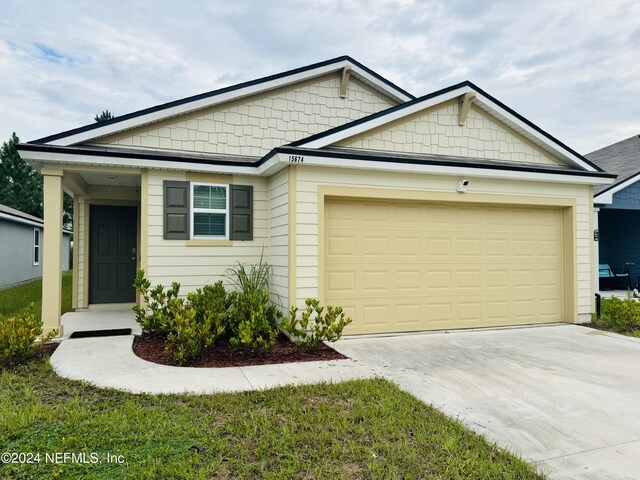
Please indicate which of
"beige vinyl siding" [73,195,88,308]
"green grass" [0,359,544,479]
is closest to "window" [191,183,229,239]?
"beige vinyl siding" [73,195,88,308]

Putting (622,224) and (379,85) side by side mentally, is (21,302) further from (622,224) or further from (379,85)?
(622,224)

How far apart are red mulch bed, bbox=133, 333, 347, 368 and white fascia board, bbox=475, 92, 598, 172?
5.46 metres

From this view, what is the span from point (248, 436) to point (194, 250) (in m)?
4.84

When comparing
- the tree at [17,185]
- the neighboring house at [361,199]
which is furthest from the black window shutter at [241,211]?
the tree at [17,185]

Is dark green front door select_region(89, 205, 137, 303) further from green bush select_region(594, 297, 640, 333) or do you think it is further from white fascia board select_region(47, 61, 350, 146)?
green bush select_region(594, 297, 640, 333)

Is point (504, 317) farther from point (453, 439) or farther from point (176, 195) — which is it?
point (176, 195)

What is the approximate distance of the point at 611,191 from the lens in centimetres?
1212

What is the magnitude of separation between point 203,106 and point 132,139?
4.74ft

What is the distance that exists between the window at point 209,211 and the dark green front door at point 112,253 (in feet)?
10.5

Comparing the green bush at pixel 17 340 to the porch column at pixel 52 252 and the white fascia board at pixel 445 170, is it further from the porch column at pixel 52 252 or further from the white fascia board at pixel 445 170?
the white fascia board at pixel 445 170

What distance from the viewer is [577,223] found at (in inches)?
340

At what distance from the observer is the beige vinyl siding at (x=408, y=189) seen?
683 centimetres

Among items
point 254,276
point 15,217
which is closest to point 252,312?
point 254,276

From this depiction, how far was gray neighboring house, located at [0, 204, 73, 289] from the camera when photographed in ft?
54.2
